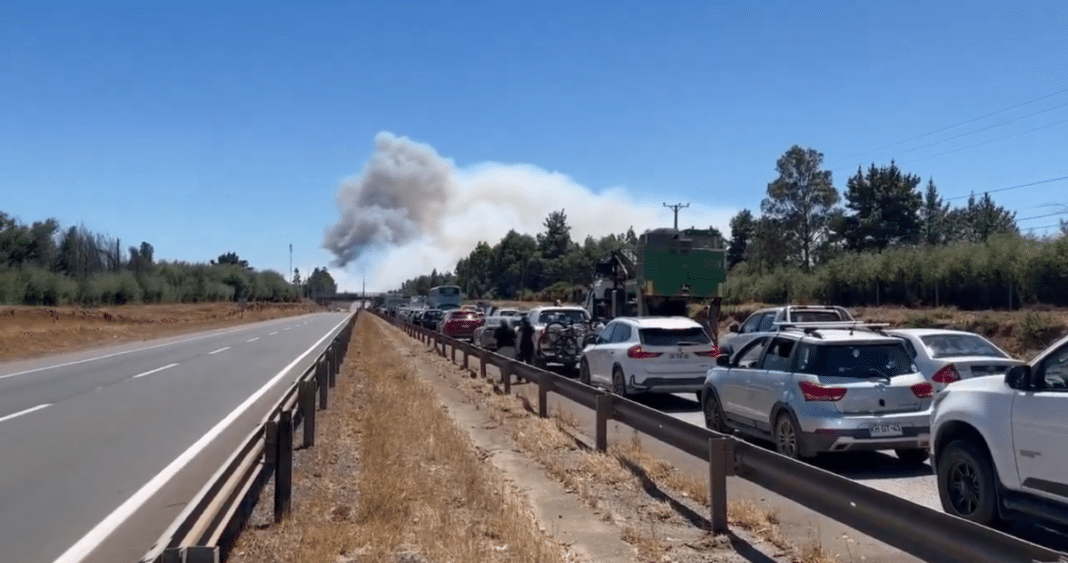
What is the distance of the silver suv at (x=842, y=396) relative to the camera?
10.3 metres

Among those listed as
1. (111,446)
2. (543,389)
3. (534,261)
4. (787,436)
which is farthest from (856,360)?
(534,261)

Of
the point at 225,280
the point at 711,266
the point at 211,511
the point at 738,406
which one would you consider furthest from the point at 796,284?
the point at 225,280

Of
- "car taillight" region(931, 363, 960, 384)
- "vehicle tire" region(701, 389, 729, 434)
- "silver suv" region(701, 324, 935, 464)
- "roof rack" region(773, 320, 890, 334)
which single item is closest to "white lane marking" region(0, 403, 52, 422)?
"vehicle tire" region(701, 389, 729, 434)

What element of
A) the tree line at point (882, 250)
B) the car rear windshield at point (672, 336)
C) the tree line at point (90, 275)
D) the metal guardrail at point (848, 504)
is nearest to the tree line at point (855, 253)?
the tree line at point (882, 250)

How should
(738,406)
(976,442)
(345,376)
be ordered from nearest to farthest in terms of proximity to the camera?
(976,442) → (738,406) → (345,376)

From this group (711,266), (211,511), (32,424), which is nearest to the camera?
(211,511)

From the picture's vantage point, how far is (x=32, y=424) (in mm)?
14508

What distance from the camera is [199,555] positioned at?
4867mm

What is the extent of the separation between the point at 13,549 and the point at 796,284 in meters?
51.2

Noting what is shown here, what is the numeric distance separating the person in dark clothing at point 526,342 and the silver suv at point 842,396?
590 inches

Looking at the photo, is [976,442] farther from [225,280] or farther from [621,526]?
[225,280]

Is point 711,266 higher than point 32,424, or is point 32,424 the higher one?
point 711,266

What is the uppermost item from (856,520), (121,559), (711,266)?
(711,266)

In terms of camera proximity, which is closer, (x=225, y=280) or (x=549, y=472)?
(x=549, y=472)
